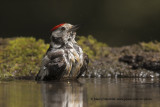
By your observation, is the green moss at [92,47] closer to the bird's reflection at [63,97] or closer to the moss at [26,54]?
the moss at [26,54]

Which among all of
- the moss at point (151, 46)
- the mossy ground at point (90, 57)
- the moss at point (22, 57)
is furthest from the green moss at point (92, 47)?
the moss at point (22, 57)


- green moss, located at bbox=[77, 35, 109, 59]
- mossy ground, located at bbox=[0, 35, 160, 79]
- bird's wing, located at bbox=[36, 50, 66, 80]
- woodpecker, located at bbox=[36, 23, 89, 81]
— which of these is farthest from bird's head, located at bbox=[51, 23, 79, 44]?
green moss, located at bbox=[77, 35, 109, 59]

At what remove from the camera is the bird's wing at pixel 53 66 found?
706 centimetres

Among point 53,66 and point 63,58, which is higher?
point 63,58

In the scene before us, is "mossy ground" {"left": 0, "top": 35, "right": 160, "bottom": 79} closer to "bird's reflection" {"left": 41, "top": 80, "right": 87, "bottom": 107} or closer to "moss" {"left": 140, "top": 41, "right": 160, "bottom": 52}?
"moss" {"left": 140, "top": 41, "right": 160, "bottom": 52}

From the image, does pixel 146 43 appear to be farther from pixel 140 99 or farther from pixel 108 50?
pixel 140 99

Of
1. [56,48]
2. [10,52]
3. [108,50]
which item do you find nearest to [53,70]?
[56,48]

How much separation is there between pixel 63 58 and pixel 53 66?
0.89ft

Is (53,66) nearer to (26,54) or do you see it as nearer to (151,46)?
(26,54)

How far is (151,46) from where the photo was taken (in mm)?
11312

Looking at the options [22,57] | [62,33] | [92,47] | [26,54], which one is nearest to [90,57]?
[92,47]

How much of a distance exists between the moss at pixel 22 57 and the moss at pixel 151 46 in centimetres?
341

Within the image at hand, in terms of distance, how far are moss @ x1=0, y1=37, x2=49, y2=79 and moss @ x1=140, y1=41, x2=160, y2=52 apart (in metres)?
3.41

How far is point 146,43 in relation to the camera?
11.7 metres
